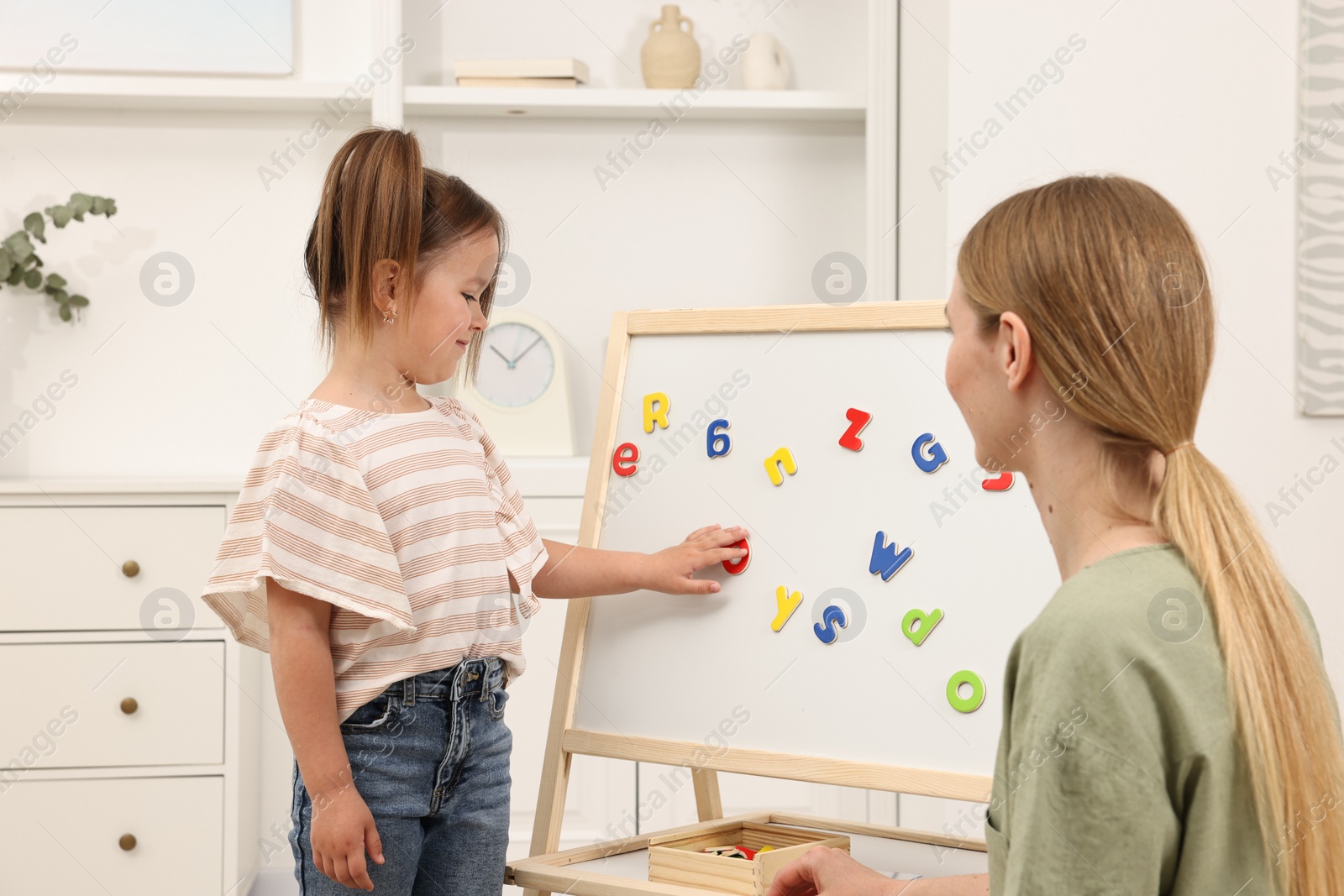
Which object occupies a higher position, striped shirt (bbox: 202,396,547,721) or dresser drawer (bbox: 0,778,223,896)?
striped shirt (bbox: 202,396,547,721)

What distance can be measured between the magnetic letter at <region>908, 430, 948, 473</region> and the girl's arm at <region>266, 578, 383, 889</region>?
0.62 meters

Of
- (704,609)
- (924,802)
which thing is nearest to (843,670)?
(704,609)

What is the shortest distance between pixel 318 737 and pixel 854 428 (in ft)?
2.05

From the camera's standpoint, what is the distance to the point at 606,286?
2.47m

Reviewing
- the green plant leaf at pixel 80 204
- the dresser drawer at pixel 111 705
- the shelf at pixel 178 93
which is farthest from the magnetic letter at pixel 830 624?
the green plant leaf at pixel 80 204

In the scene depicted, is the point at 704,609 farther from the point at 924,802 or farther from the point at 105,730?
the point at 105,730

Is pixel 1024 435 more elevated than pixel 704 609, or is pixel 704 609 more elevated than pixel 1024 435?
pixel 1024 435

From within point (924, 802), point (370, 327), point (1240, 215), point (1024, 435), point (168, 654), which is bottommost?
point (924, 802)

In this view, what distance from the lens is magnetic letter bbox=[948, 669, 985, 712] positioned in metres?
1.14

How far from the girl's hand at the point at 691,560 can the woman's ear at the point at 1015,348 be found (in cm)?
56

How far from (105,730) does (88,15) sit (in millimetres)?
1425

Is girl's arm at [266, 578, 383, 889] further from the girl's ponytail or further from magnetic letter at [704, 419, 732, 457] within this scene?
magnetic letter at [704, 419, 732, 457]

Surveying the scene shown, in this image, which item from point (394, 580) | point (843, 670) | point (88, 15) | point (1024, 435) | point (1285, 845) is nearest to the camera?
point (1285, 845)

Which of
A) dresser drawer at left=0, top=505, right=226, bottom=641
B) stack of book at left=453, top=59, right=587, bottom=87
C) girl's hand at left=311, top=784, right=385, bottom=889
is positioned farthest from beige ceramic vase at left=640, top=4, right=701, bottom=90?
girl's hand at left=311, top=784, right=385, bottom=889
